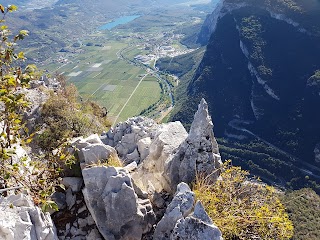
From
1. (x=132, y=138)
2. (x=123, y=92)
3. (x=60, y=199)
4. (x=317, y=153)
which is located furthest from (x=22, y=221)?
(x=123, y=92)

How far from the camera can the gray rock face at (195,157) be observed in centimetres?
1309

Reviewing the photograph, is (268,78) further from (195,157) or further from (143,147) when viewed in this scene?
(195,157)

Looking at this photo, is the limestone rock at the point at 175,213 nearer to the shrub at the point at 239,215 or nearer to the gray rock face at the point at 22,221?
the shrub at the point at 239,215

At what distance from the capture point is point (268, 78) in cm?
12081

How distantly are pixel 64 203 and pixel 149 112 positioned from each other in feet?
427

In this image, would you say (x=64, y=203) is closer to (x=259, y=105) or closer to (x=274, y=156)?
(x=274, y=156)

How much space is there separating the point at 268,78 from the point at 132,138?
110 metres

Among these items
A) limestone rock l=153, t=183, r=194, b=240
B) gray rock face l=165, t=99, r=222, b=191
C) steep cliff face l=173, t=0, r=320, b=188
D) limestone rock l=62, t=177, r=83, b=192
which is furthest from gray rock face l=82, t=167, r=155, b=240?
steep cliff face l=173, t=0, r=320, b=188

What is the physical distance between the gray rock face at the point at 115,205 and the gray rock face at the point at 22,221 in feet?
6.95

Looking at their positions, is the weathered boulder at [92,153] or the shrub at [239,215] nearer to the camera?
the shrub at [239,215]

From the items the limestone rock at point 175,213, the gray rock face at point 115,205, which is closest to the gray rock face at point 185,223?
the limestone rock at point 175,213

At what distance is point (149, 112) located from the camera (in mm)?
141375

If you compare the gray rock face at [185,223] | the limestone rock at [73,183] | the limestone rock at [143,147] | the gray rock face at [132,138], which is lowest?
the gray rock face at [132,138]

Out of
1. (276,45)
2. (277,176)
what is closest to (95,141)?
(277,176)
